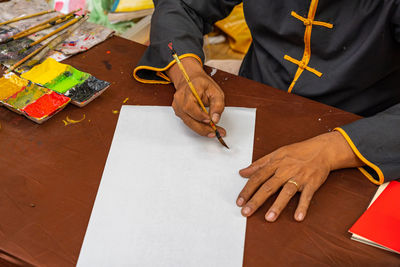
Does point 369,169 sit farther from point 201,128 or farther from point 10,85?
point 10,85

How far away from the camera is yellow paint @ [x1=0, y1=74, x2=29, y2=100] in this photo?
103 centimetres

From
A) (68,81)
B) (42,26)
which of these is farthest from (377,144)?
(42,26)

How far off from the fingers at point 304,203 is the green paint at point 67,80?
2.27ft

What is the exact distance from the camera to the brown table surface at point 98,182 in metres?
0.74

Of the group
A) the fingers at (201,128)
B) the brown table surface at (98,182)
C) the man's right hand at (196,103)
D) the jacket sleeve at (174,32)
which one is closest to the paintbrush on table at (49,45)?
the brown table surface at (98,182)

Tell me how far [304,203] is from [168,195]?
301 millimetres

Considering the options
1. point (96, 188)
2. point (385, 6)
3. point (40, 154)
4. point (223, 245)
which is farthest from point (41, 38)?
point (385, 6)

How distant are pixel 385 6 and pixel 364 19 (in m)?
0.06

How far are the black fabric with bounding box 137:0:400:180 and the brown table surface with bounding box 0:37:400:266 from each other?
0.10m

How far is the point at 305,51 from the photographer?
1117 millimetres

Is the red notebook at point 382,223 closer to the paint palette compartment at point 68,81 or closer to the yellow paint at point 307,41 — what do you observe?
the yellow paint at point 307,41

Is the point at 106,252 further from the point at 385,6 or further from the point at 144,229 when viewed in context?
the point at 385,6

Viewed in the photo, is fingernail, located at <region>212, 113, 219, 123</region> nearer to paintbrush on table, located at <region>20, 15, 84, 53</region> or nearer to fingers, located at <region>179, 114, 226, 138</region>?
fingers, located at <region>179, 114, 226, 138</region>

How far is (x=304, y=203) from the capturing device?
79 centimetres
